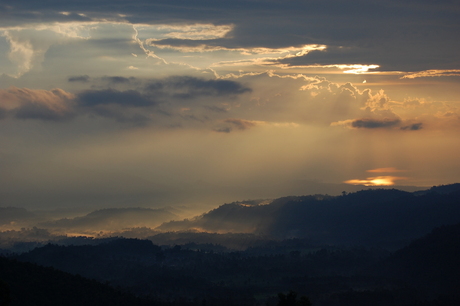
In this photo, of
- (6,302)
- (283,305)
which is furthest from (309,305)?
(6,302)

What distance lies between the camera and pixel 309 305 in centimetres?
17162

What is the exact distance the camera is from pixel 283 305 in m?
174

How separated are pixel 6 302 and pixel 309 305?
85.2m

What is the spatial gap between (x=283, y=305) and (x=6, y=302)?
261 feet

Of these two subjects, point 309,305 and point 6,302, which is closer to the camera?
point 6,302

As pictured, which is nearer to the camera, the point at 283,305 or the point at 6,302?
the point at 6,302

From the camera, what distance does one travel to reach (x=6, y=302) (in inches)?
5389

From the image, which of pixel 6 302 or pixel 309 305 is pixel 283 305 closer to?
pixel 309 305
